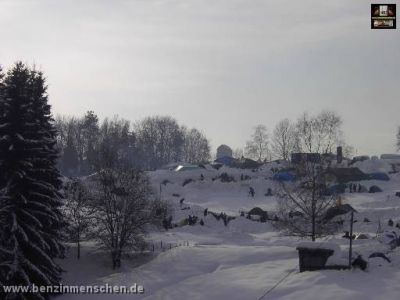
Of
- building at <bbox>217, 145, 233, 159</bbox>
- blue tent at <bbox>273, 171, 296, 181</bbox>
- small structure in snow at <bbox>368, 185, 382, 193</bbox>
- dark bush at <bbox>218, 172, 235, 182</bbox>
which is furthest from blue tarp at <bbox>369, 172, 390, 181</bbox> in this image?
building at <bbox>217, 145, 233, 159</bbox>

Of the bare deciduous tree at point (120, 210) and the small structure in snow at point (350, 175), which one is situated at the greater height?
the small structure in snow at point (350, 175)

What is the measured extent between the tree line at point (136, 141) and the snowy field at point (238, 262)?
127 ft

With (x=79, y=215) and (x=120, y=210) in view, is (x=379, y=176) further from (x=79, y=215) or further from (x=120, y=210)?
(x=79, y=215)

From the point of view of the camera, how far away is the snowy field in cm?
1529

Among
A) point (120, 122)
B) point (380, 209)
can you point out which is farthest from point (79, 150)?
point (380, 209)

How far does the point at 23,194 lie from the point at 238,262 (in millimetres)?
9863

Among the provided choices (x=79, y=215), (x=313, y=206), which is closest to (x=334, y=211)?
(x=313, y=206)

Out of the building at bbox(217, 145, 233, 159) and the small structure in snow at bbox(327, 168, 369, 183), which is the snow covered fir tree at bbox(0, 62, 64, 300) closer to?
the small structure in snow at bbox(327, 168, 369, 183)

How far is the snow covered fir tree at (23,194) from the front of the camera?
22.1 metres

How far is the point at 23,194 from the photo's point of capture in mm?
23203

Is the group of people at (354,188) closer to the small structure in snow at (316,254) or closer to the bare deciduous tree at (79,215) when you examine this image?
the bare deciduous tree at (79,215)

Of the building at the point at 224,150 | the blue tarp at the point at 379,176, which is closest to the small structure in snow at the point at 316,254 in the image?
the blue tarp at the point at 379,176

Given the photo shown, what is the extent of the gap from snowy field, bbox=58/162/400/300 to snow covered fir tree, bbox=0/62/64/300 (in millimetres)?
2480

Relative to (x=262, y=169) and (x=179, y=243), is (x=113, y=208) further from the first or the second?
(x=262, y=169)
